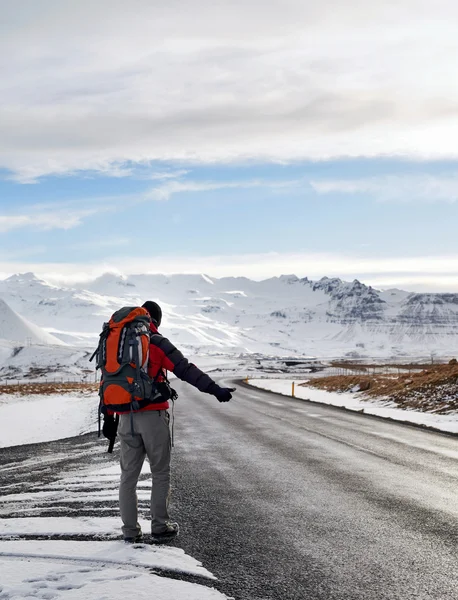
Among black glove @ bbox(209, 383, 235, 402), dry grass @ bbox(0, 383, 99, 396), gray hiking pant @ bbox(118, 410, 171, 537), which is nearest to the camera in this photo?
gray hiking pant @ bbox(118, 410, 171, 537)

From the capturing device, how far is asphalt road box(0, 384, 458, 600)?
188 inches

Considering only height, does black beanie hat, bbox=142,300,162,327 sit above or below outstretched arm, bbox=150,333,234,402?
above

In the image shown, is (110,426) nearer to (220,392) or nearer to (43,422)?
(220,392)

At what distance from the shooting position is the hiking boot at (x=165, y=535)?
573 cm

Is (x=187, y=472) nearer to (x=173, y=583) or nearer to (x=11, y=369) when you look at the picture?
(x=173, y=583)

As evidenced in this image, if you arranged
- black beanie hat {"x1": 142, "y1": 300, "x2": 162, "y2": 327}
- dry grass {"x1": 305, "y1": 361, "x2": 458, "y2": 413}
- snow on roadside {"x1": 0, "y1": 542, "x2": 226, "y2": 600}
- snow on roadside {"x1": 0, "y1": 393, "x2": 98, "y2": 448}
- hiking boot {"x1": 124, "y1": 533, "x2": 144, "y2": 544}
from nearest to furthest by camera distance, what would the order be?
snow on roadside {"x1": 0, "y1": 542, "x2": 226, "y2": 600}
hiking boot {"x1": 124, "y1": 533, "x2": 144, "y2": 544}
black beanie hat {"x1": 142, "y1": 300, "x2": 162, "y2": 327}
snow on roadside {"x1": 0, "y1": 393, "x2": 98, "y2": 448}
dry grass {"x1": 305, "y1": 361, "x2": 458, "y2": 413}

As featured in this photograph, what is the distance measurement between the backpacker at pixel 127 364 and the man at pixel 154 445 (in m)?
0.13

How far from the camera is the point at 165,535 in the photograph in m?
5.82

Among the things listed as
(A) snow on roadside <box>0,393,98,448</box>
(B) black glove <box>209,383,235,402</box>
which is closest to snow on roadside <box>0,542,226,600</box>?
(B) black glove <box>209,383,235,402</box>

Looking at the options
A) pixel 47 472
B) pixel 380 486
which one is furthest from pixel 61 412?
pixel 380 486

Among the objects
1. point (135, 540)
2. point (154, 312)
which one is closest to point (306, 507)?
point (135, 540)

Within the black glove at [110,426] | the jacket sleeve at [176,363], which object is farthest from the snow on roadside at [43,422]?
the jacket sleeve at [176,363]

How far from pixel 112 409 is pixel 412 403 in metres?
21.7

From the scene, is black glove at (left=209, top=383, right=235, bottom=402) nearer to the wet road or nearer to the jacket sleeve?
the jacket sleeve
